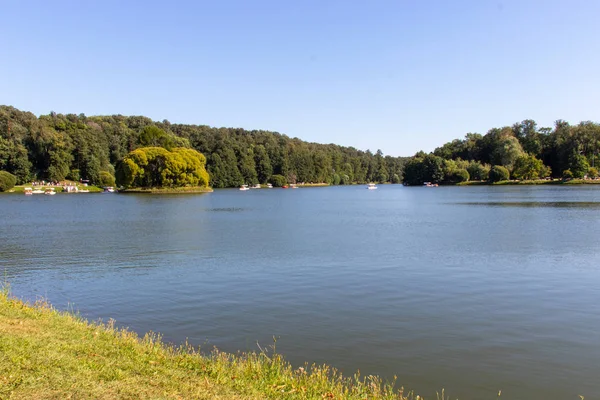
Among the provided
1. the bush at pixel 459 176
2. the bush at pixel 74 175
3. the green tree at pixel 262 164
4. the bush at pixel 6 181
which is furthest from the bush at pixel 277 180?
the bush at pixel 6 181

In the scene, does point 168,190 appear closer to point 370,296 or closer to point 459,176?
point 370,296

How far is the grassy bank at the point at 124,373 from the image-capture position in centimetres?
671

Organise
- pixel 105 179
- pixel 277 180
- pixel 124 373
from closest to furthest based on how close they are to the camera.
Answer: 1. pixel 124 373
2. pixel 105 179
3. pixel 277 180

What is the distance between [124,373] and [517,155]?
545ft

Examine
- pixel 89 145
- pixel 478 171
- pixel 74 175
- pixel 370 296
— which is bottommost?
pixel 370 296

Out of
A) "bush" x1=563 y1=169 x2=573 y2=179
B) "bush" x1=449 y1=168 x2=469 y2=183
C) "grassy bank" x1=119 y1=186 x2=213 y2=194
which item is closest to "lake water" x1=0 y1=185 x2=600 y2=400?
"grassy bank" x1=119 y1=186 x2=213 y2=194

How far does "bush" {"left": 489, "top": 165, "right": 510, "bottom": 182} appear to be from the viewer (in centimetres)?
15688

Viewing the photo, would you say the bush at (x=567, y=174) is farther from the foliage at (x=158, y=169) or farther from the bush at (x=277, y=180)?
the foliage at (x=158, y=169)

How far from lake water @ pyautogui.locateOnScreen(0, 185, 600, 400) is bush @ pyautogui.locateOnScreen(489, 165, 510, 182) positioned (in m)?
132

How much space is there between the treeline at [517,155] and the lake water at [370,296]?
132m

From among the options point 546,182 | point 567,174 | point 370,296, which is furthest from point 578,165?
point 370,296

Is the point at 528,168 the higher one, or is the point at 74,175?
the point at 528,168

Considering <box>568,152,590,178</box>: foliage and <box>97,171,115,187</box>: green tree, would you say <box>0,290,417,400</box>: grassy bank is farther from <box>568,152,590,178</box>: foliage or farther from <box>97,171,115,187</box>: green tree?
<box>568,152,590,178</box>: foliage

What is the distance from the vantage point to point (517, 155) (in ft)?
511
